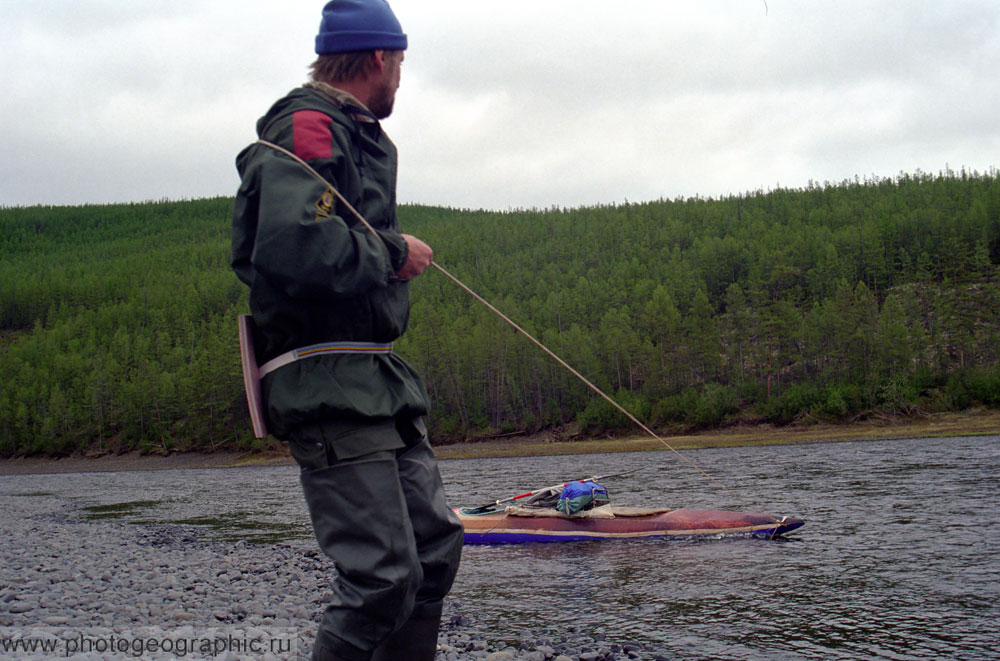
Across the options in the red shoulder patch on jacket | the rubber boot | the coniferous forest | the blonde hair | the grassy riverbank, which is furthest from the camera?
the coniferous forest

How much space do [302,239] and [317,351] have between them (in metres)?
0.36

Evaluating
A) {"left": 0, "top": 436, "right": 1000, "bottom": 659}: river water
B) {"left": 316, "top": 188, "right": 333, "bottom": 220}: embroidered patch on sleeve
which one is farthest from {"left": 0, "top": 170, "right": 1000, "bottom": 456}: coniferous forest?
{"left": 316, "top": 188, "right": 333, "bottom": 220}: embroidered patch on sleeve

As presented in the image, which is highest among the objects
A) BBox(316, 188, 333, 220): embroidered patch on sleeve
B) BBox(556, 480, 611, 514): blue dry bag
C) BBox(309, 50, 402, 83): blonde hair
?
BBox(309, 50, 402, 83): blonde hair

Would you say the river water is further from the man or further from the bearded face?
the bearded face

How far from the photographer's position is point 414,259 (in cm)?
270

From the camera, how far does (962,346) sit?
232 feet

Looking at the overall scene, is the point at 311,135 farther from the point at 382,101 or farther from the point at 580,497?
the point at 580,497

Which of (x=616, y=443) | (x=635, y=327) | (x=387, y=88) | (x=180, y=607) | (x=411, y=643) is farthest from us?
(x=635, y=327)

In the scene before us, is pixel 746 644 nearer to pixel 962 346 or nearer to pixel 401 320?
pixel 401 320

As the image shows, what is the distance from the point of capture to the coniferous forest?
7094cm

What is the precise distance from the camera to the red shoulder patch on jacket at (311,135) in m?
2.44

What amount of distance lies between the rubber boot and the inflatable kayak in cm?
1318

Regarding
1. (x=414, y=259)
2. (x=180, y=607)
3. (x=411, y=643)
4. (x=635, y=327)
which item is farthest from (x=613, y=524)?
(x=635, y=327)

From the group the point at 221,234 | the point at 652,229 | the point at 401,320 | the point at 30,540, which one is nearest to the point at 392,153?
the point at 401,320
